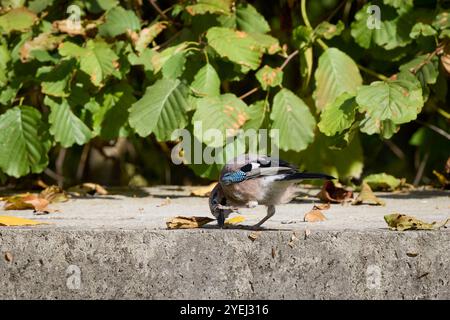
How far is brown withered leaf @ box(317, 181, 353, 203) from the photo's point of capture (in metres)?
5.04

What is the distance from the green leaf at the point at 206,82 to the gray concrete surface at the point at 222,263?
1656mm

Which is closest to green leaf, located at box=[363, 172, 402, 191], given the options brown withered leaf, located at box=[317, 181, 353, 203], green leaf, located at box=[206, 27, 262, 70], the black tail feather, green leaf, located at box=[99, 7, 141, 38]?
brown withered leaf, located at box=[317, 181, 353, 203]

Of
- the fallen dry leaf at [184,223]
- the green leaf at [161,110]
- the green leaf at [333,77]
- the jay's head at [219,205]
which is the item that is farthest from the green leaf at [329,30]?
the fallen dry leaf at [184,223]

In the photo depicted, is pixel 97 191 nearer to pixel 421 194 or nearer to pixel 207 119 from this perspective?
pixel 207 119

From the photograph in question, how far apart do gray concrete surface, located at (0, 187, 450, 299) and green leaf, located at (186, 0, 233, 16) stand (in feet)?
6.58

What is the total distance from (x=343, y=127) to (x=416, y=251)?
1.31 m

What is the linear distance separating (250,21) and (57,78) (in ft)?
4.22

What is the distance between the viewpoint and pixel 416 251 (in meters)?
3.55

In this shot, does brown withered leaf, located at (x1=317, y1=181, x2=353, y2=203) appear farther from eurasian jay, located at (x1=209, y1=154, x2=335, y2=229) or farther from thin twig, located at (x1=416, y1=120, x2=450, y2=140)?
thin twig, located at (x1=416, y1=120, x2=450, y2=140)

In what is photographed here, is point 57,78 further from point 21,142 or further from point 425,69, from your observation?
point 425,69

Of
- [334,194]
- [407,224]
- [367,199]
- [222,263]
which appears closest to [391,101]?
[367,199]

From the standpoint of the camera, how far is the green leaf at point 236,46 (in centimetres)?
514

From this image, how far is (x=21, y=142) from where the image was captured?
5.38m
